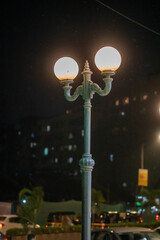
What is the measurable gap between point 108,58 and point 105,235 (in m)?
5.79

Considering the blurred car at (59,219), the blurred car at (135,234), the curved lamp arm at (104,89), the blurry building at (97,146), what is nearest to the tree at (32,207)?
the blurred car at (59,219)

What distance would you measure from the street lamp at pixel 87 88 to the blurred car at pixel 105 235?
4262 mm

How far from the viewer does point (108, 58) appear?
7676 mm

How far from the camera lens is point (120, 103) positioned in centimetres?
10381

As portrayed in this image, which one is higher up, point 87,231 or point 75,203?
point 75,203

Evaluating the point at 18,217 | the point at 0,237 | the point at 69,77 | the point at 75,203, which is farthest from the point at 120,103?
the point at 69,77

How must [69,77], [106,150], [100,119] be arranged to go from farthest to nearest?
[100,119] < [106,150] < [69,77]

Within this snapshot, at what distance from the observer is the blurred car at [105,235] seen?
11517 mm

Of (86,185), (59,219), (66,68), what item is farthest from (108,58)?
(59,219)

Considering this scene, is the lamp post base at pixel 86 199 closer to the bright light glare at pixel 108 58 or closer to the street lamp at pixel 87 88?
the street lamp at pixel 87 88

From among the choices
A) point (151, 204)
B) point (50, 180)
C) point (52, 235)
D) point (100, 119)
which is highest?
point (100, 119)

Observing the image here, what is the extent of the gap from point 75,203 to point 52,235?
16842 mm

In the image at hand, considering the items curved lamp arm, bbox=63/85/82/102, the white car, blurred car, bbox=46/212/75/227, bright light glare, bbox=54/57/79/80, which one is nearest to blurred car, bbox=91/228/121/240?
curved lamp arm, bbox=63/85/82/102

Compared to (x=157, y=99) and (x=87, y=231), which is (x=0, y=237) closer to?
(x=87, y=231)
